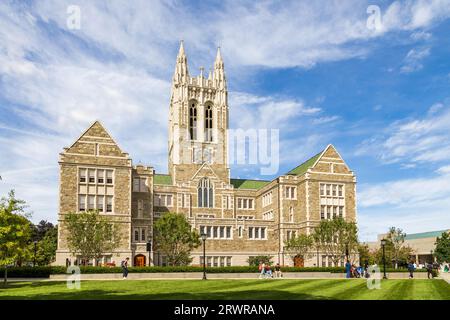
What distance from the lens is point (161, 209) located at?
6706 cm

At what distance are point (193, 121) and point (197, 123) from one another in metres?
0.89

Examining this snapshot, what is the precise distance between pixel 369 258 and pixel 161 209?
33.5 m

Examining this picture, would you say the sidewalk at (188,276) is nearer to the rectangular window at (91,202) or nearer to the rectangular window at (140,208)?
the rectangular window at (91,202)

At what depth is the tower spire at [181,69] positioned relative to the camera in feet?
280

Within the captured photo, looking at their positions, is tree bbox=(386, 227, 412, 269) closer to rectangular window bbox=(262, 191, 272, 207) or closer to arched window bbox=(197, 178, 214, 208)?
rectangular window bbox=(262, 191, 272, 207)

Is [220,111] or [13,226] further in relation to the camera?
[220,111]

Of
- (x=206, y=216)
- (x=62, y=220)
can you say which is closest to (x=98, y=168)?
(x=62, y=220)

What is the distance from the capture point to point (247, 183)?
81000 millimetres

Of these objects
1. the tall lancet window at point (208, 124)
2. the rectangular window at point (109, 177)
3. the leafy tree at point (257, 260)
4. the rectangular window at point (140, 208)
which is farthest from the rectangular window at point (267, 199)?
the rectangular window at point (109, 177)

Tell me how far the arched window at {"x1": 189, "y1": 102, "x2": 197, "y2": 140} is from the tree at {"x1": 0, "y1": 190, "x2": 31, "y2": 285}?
48545mm

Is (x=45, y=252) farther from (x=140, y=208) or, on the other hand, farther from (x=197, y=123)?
(x=197, y=123)

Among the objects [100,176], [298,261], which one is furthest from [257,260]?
[100,176]
